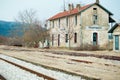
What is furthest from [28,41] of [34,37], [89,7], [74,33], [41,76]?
[41,76]

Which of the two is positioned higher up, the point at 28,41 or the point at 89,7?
the point at 89,7

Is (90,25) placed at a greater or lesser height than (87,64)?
greater

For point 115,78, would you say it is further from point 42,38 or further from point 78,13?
point 42,38

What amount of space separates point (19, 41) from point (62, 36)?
22.5 meters

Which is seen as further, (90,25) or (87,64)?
(90,25)

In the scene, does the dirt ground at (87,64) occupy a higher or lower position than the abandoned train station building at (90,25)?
lower

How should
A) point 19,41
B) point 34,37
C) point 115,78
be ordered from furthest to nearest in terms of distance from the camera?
1. point 19,41
2. point 34,37
3. point 115,78

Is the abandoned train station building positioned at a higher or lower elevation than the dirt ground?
higher

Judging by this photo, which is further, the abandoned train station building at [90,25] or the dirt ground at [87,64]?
the abandoned train station building at [90,25]

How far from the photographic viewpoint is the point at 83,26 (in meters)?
48.2

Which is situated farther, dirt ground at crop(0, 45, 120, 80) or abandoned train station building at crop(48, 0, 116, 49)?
abandoned train station building at crop(48, 0, 116, 49)

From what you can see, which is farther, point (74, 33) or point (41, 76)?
point (74, 33)

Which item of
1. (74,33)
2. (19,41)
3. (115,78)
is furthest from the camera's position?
(19,41)

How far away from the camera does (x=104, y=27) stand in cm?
4881
